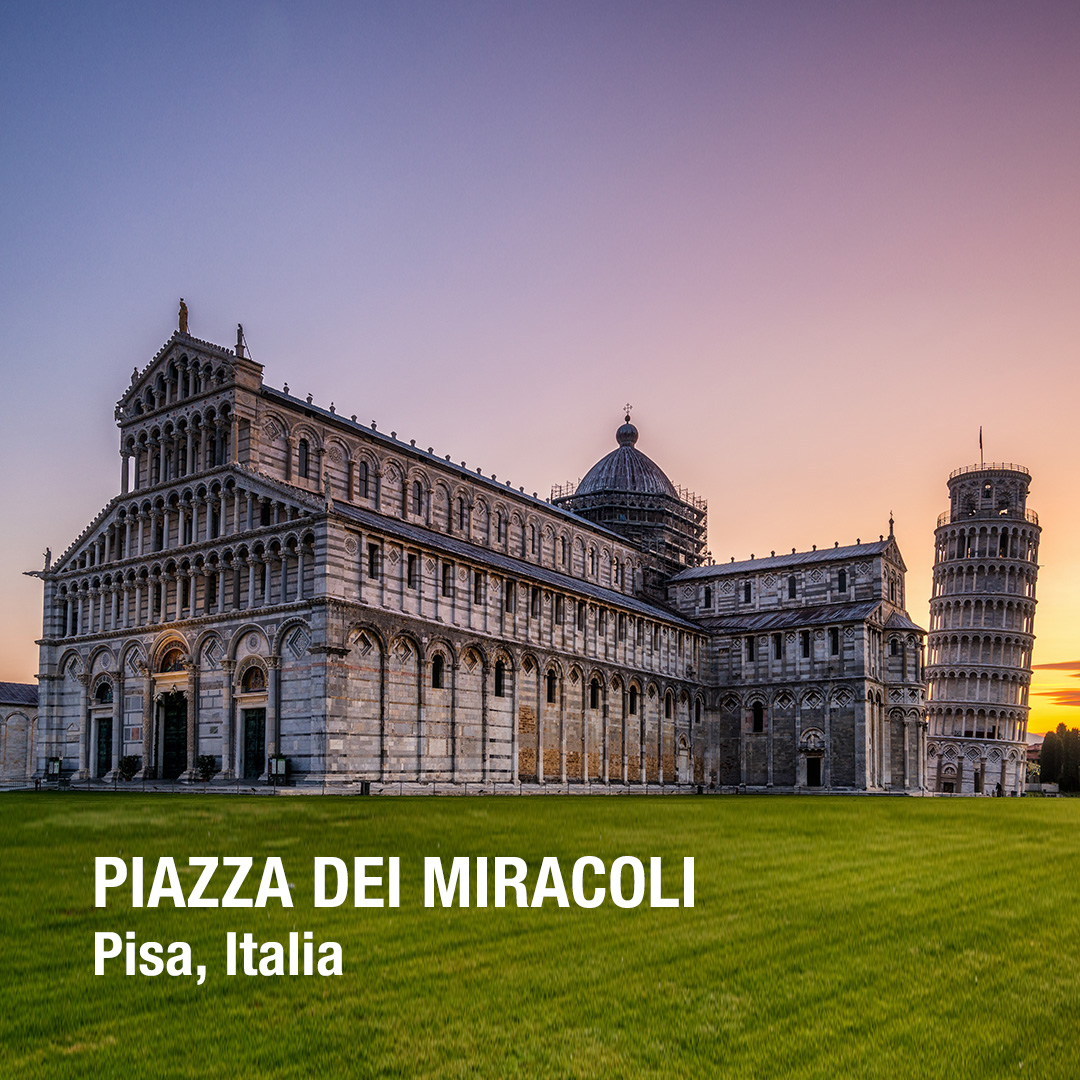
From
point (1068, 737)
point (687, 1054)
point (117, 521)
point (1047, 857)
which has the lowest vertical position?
point (1068, 737)

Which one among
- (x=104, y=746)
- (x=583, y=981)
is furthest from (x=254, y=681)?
(x=583, y=981)

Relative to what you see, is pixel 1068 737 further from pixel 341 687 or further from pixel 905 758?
pixel 341 687

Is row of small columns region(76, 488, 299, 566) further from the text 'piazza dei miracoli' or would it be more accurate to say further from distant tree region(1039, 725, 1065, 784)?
distant tree region(1039, 725, 1065, 784)

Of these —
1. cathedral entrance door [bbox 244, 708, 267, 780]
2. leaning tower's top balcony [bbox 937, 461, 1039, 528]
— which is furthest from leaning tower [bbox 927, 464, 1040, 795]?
cathedral entrance door [bbox 244, 708, 267, 780]

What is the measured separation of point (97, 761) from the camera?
56156 mm

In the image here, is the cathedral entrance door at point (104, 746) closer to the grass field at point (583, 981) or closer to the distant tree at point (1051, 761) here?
the grass field at point (583, 981)

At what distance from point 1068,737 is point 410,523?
102 meters

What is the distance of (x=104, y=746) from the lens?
185 ft

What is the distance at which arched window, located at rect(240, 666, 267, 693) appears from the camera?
49.3 meters

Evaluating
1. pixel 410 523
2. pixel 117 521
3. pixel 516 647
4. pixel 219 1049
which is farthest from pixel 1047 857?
pixel 117 521

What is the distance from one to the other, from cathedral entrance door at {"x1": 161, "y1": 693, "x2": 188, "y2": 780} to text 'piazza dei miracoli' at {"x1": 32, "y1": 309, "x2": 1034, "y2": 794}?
0.48 feet

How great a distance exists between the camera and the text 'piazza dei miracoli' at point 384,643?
4862 cm

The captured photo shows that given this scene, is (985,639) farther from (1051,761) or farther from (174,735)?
(174,735)

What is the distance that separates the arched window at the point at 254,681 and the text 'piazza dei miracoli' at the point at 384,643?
0.09 meters
